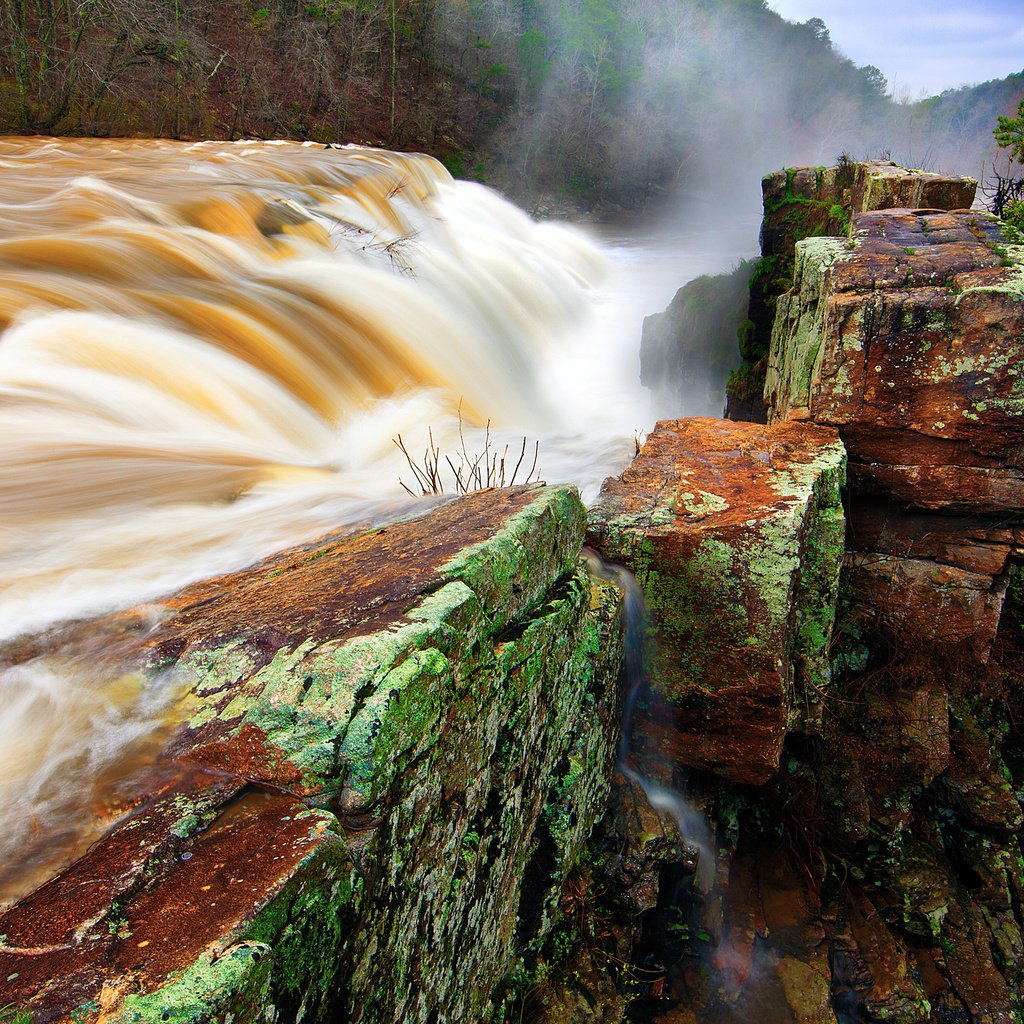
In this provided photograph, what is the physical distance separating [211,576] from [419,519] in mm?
775

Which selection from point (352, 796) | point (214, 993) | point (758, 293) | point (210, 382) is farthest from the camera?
point (758, 293)

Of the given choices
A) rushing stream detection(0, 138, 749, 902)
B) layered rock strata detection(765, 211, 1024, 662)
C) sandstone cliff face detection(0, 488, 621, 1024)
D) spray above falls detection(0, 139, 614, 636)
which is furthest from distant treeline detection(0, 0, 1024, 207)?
sandstone cliff face detection(0, 488, 621, 1024)

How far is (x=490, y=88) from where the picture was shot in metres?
28.5

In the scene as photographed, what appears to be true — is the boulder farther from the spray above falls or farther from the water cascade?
the spray above falls

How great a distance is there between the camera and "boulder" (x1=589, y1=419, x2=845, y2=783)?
263 cm

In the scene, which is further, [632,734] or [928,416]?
[928,416]

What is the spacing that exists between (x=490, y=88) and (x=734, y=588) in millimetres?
30859

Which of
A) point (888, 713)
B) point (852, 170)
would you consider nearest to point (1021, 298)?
point (888, 713)

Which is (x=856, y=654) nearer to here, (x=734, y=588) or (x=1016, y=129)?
(x=734, y=588)

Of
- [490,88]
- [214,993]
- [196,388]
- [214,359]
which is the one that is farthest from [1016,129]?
[490,88]

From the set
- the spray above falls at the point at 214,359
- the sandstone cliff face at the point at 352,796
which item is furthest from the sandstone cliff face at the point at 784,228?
the sandstone cliff face at the point at 352,796

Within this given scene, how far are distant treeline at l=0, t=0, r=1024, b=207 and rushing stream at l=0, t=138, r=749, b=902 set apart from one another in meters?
6.21

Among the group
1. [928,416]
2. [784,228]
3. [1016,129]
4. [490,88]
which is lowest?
[928,416]

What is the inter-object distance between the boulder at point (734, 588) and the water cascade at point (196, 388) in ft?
3.62
